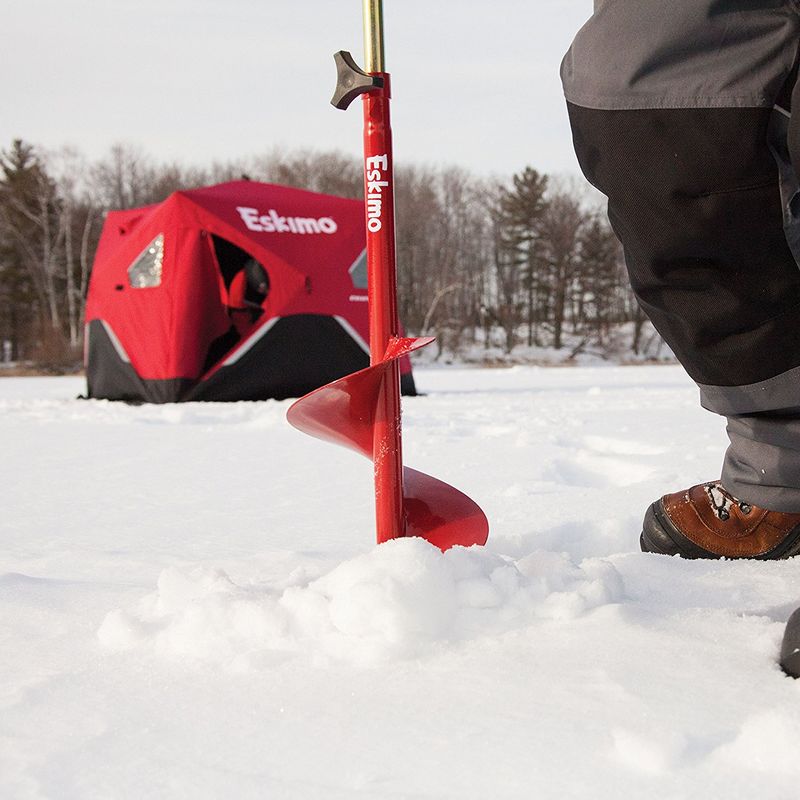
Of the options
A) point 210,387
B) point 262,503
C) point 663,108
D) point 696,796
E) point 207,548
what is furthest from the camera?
point 210,387

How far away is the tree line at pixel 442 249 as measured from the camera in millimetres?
21500

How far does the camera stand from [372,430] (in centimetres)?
94

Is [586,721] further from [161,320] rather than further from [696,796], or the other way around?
[161,320]

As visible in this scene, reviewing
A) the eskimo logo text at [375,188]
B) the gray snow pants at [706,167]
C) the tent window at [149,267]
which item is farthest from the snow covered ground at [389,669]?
the tent window at [149,267]

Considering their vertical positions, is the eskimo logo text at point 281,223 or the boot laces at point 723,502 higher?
the eskimo logo text at point 281,223

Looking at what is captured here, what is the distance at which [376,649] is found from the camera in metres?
0.65

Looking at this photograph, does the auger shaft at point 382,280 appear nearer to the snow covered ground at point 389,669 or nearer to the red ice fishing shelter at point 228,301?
the snow covered ground at point 389,669

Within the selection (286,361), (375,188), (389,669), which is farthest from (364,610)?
(286,361)

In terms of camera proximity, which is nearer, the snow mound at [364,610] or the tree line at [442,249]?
the snow mound at [364,610]

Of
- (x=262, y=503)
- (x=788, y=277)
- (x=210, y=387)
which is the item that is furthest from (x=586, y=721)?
(x=210, y=387)

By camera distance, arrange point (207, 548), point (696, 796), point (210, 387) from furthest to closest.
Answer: point (210, 387) → point (207, 548) → point (696, 796)

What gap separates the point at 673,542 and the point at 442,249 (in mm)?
24839

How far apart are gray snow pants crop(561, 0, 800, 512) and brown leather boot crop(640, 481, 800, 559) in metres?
0.11

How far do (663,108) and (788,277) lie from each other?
25cm
